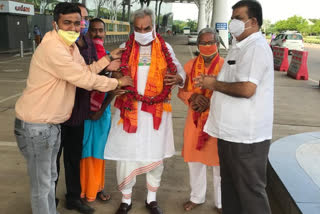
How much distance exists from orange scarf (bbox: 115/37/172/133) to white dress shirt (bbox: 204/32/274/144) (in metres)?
0.67

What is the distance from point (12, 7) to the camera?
692 inches

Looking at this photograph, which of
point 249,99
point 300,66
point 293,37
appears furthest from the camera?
point 293,37

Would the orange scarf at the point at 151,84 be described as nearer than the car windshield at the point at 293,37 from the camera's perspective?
Yes

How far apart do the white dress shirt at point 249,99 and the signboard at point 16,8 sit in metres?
18.2

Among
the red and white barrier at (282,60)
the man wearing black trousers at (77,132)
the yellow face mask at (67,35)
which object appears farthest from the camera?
the red and white barrier at (282,60)

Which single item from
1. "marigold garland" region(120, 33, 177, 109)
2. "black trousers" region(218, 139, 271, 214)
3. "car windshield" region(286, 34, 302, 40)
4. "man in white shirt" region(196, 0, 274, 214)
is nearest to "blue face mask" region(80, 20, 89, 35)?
"marigold garland" region(120, 33, 177, 109)

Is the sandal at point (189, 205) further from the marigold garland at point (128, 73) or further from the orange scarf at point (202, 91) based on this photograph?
the marigold garland at point (128, 73)

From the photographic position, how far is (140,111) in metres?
2.74

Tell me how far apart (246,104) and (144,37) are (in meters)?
1.08

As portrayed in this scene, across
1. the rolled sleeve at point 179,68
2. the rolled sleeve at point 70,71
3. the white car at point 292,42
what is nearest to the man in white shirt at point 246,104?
the rolled sleeve at point 179,68

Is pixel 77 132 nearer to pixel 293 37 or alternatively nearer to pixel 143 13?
pixel 143 13

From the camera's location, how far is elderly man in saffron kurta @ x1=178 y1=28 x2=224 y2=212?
9.25 feet

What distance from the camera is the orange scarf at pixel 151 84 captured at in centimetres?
270

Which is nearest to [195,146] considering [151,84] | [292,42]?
[151,84]
